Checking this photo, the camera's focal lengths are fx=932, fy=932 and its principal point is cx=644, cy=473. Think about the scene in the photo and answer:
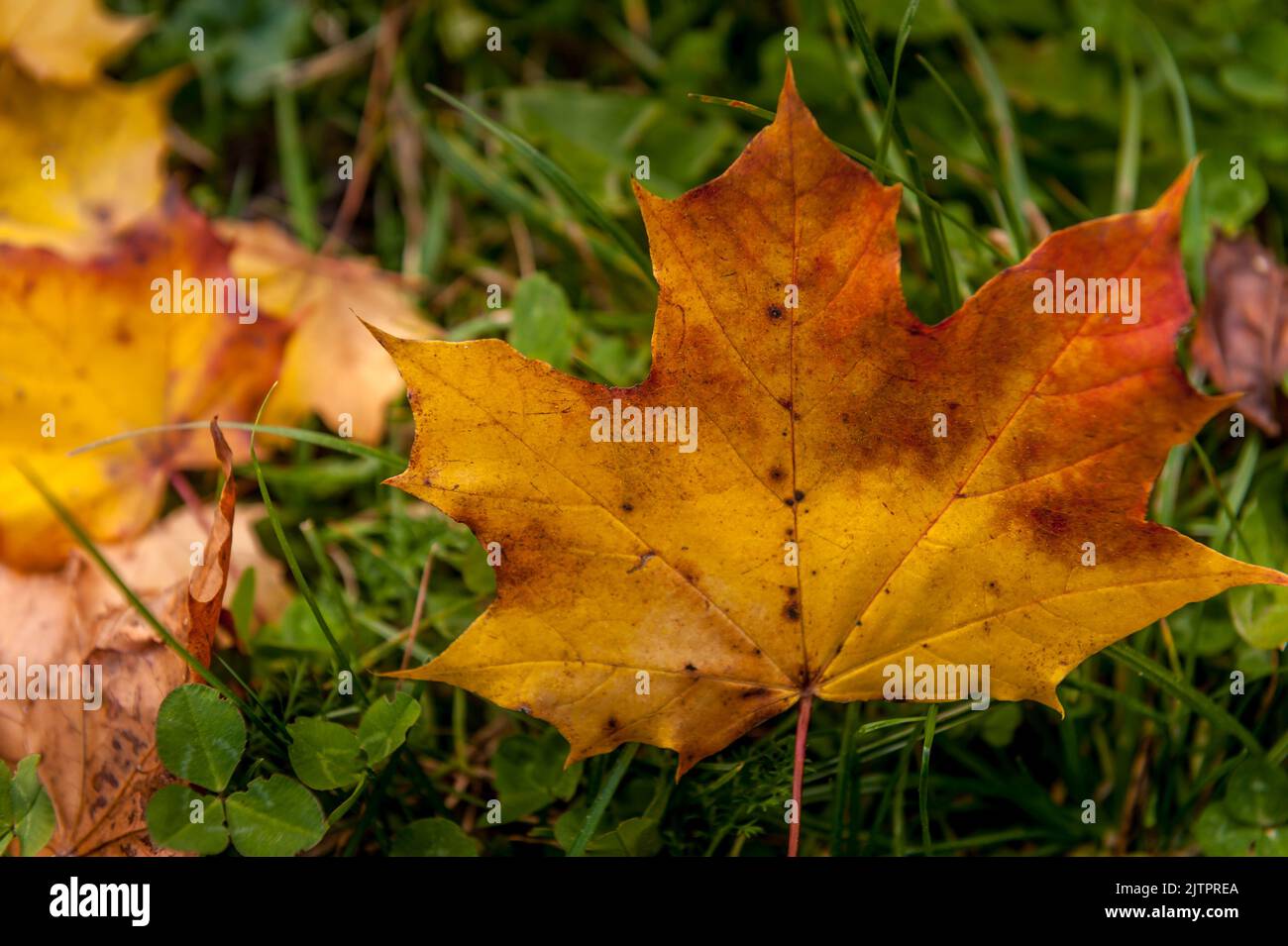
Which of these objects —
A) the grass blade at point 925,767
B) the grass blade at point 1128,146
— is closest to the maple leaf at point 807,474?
the grass blade at point 925,767

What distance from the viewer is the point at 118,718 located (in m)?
1.08

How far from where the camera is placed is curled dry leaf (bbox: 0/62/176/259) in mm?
1598

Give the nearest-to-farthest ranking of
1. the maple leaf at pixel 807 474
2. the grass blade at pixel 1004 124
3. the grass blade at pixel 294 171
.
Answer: the maple leaf at pixel 807 474 < the grass blade at pixel 1004 124 < the grass blade at pixel 294 171

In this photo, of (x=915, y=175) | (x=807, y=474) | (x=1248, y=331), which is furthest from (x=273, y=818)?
(x=1248, y=331)

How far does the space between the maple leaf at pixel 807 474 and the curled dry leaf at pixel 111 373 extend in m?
0.69

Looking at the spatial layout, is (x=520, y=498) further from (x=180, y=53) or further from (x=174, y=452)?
(x=180, y=53)

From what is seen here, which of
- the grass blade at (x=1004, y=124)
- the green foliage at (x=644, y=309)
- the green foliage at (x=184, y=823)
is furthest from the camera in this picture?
the grass blade at (x=1004, y=124)

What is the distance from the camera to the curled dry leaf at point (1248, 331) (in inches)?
Answer: 52.5

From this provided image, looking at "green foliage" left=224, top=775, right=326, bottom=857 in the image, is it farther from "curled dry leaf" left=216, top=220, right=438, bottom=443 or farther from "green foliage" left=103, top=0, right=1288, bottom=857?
"curled dry leaf" left=216, top=220, right=438, bottom=443

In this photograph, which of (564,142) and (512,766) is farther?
(564,142)

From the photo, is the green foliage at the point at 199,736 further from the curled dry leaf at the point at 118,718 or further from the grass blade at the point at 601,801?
the grass blade at the point at 601,801

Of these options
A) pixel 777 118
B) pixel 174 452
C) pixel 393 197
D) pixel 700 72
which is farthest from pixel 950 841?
pixel 393 197

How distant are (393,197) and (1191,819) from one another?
1.71 meters
